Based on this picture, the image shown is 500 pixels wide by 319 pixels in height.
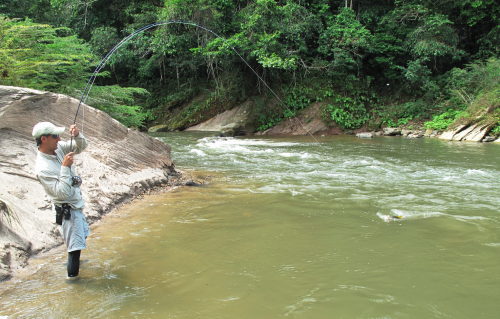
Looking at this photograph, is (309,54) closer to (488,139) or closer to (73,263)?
(488,139)

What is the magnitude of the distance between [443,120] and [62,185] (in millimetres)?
19130

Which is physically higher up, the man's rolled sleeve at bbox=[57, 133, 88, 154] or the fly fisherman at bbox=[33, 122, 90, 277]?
the man's rolled sleeve at bbox=[57, 133, 88, 154]

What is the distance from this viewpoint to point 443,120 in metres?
17.9

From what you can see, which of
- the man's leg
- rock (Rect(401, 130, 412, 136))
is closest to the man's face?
the man's leg

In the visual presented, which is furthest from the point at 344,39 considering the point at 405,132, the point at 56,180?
the point at 56,180

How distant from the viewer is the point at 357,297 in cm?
282

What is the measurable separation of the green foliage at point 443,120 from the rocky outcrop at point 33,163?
15.2 meters

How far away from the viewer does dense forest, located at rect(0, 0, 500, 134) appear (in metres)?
Result: 17.2

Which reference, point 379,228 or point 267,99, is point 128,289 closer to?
point 379,228

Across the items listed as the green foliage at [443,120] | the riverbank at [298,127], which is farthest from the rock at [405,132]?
the green foliage at [443,120]

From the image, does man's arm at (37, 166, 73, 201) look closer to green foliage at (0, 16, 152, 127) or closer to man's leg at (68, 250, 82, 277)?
man's leg at (68, 250, 82, 277)

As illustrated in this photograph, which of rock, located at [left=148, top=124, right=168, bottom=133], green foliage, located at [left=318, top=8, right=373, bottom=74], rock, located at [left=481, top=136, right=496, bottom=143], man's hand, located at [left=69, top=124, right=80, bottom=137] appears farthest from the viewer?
rock, located at [left=148, top=124, right=168, bottom=133]

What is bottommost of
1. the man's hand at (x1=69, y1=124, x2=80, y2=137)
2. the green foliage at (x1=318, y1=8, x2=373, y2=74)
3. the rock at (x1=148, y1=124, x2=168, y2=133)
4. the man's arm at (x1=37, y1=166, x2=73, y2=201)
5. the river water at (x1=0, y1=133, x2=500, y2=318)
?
the river water at (x1=0, y1=133, x2=500, y2=318)

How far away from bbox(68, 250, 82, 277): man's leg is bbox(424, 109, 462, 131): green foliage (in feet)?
60.2
